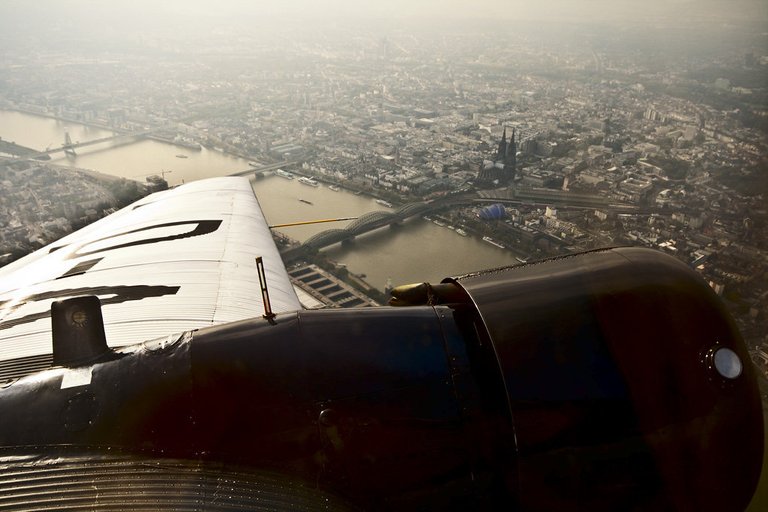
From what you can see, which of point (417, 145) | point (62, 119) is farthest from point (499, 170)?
point (62, 119)

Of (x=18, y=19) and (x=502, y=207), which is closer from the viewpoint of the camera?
(x=502, y=207)

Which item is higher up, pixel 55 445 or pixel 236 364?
pixel 236 364

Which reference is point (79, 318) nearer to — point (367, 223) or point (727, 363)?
point (727, 363)

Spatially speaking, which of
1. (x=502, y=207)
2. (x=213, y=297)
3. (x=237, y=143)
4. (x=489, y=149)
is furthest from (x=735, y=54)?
(x=213, y=297)

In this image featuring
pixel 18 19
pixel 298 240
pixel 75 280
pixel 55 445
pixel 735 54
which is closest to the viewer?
pixel 55 445

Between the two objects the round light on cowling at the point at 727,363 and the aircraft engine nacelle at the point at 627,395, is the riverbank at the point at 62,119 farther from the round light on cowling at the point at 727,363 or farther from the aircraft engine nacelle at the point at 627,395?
the round light on cowling at the point at 727,363

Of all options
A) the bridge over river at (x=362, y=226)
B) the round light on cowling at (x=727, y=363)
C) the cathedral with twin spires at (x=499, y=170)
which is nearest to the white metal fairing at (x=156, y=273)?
the round light on cowling at (x=727, y=363)

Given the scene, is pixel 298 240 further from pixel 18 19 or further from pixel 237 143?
pixel 18 19
